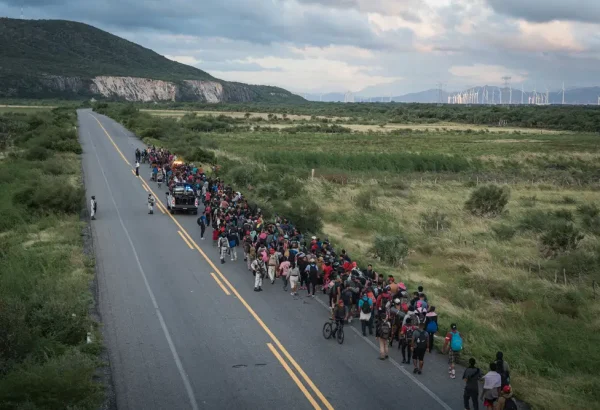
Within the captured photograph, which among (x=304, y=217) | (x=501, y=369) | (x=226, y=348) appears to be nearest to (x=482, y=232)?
(x=304, y=217)

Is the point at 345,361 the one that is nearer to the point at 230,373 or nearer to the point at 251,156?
the point at 230,373

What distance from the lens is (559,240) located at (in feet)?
93.8

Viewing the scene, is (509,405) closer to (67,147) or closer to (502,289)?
(502,289)

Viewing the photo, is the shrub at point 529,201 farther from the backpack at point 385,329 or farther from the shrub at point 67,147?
the shrub at point 67,147

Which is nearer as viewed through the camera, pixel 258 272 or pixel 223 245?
pixel 258 272

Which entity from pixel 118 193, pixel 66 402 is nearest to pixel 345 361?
pixel 66 402

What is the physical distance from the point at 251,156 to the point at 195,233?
1361 inches

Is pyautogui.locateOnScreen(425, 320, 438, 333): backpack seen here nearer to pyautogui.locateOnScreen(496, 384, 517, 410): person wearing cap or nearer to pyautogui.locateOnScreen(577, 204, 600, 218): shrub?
pyautogui.locateOnScreen(496, 384, 517, 410): person wearing cap

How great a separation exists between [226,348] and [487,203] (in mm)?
Answer: 26969

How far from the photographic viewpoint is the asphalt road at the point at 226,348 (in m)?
13.6

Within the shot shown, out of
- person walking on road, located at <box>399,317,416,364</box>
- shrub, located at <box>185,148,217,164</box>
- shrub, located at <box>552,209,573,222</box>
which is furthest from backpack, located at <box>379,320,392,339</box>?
shrub, located at <box>185,148,217,164</box>

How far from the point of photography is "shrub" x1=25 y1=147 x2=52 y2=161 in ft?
186

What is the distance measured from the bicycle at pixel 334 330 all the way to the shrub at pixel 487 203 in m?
23.7

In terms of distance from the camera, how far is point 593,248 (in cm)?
2881
